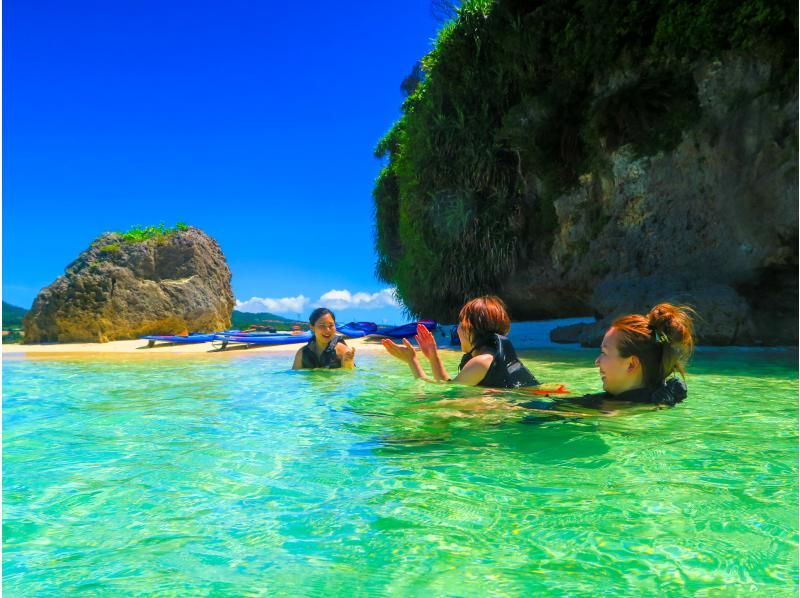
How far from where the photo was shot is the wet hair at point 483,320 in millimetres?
4996

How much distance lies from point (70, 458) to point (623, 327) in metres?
3.69

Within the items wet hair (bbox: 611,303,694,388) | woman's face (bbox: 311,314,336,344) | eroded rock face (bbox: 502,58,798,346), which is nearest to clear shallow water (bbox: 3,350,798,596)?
wet hair (bbox: 611,303,694,388)

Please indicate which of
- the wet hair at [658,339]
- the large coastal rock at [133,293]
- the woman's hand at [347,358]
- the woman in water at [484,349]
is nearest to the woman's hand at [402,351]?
the woman in water at [484,349]

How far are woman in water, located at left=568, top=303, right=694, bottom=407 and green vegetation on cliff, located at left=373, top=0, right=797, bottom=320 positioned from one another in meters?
10.1

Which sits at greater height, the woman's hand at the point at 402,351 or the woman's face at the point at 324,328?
the woman's face at the point at 324,328

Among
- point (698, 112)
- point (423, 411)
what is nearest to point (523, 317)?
point (698, 112)

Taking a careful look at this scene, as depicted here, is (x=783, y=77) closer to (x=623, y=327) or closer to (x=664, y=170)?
Result: (x=664, y=170)

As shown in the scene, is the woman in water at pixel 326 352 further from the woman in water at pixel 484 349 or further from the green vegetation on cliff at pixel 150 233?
the green vegetation on cliff at pixel 150 233

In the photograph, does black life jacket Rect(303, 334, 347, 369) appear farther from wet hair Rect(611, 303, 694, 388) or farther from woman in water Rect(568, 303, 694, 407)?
wet hair Rect(611, 303, 694, 388)

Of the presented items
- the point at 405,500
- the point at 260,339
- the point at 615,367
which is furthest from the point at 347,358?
the point at 260,339

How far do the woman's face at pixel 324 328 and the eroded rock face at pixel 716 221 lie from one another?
22.0 ft

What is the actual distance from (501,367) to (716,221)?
9932 millimetres

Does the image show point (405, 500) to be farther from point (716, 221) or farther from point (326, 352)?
point (716, 221)

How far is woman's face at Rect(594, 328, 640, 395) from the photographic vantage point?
4215 millimetres
